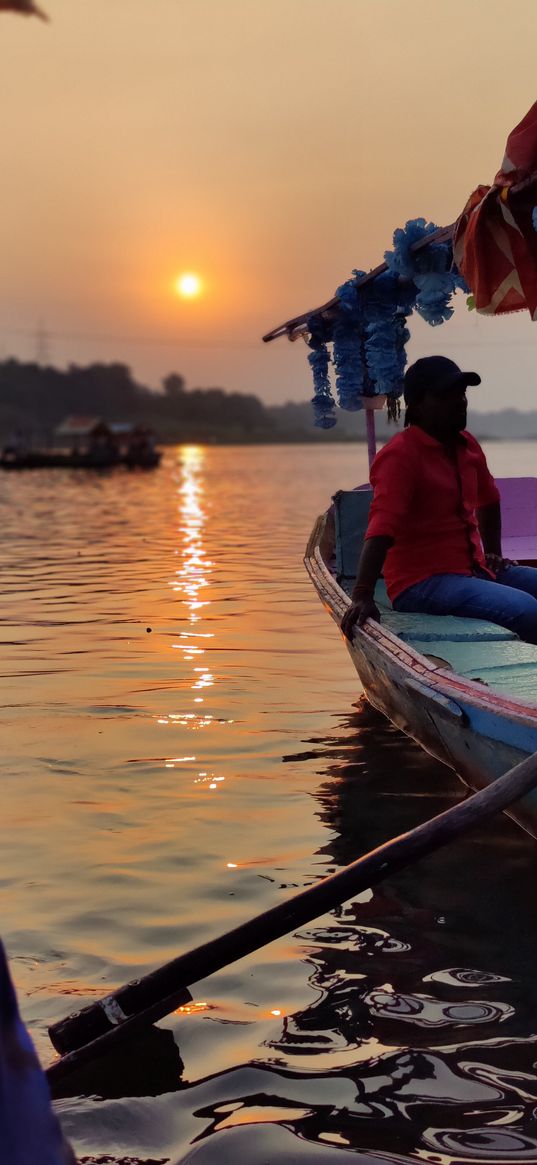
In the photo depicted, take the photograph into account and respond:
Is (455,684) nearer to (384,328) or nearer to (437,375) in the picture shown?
(437,375)

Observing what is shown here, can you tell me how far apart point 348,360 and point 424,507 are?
10.3 feet

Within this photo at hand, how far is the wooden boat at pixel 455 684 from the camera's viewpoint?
3.92 metres

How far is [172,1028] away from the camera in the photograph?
10.7 ft

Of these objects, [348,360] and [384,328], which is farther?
[348,360]

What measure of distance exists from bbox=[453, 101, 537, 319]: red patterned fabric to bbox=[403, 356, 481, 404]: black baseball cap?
0.34 metres

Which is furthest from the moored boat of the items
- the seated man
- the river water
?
the river water

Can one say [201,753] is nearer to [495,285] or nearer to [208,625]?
[495,285]

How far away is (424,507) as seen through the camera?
5.53 metres

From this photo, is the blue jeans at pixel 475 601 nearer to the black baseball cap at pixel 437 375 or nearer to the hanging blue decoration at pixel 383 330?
the black baseball cap at pixel 437 375

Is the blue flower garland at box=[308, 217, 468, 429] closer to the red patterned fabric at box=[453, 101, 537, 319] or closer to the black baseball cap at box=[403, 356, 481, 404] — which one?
the red patterned fabric at box=[453, 101, 537, 319]

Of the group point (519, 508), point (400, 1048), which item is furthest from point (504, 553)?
point (400, 1048)

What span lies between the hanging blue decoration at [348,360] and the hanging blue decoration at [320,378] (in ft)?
0.88

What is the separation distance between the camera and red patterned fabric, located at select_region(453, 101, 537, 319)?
456 cm

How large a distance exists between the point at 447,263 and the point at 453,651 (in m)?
2.46
